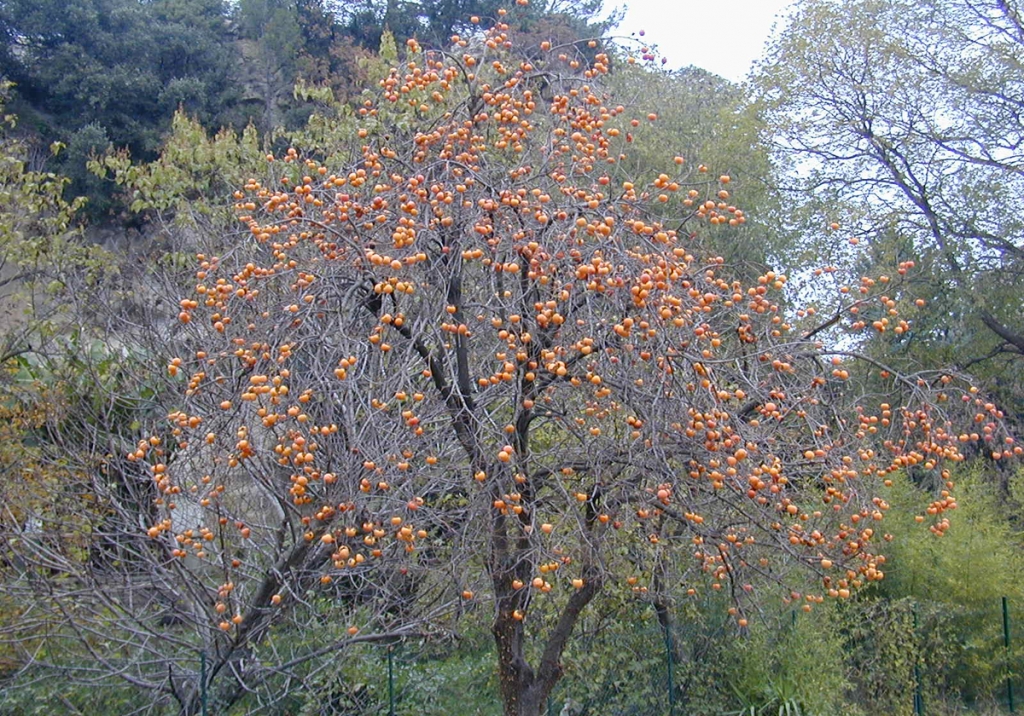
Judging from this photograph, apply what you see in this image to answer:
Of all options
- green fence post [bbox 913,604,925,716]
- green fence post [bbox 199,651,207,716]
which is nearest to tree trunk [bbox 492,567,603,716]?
green fence post [bbox 199,651,207,716]

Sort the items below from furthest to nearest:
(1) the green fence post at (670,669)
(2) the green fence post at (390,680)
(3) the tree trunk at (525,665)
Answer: (1) the green fence post at (670,669)
(2) the green fence post at (390,680)
(3) the tree trunk at (525,665)

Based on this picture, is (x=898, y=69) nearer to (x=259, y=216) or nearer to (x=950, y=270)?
(x=950, y=270)

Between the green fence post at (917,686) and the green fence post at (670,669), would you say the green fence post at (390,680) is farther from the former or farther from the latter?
the green fence post at (917,686)

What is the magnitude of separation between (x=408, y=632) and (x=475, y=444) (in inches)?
94.0

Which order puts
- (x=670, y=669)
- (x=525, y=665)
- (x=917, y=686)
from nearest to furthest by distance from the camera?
(x=525, y=665), (x=670, y=669), (x=917, y=686)

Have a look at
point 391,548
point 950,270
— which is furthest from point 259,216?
point 950,270

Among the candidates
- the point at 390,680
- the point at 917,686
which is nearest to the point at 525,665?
the point at 390,680

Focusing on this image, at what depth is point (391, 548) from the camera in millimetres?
5289

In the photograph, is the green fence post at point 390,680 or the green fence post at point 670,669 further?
the green fence post at point 670,669

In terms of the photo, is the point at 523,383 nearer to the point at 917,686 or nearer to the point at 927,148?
the point at 917,686

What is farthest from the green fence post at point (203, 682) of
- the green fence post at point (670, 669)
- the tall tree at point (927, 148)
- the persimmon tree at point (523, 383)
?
the tall tree at point (927, 148)

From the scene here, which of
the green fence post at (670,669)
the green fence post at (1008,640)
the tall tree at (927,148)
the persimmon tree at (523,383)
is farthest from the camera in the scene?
the tall tree at (927,148)

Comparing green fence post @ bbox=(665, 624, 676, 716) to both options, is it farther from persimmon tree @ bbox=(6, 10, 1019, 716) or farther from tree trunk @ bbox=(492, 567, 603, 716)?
tree trunk @ bbox=(492, 567, 603, 716)

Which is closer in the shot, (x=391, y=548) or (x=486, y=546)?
(x=486, y=546)
